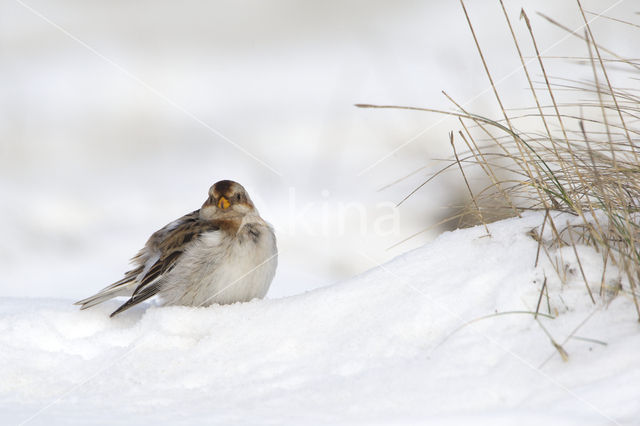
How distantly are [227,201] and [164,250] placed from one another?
435 mm

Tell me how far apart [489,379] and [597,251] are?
767 millimetres

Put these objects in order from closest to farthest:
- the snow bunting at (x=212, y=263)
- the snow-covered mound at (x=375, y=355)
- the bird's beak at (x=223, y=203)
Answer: the snow-covered mound at (x=375, y=355), the snow bunting at (x=212, y=263), the bird's beak at (x=223, y=203)

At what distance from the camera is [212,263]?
361 centimetres

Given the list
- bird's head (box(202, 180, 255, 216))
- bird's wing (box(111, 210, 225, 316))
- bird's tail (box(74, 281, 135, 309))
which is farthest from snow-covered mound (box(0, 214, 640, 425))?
bird's head (box(202, 180, 255, 216))

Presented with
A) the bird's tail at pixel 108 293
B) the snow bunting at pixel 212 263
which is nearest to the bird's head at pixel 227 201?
the snow bunting at pixel 212 263

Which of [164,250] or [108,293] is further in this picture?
[164,250]

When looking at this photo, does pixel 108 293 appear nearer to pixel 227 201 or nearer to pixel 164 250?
pixel 164 250

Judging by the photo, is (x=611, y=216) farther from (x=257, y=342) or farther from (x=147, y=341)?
(x=147, y=341)

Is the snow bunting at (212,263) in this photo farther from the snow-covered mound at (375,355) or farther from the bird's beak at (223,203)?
the snow-covered mound at (375,355)

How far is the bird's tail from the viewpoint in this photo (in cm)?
361

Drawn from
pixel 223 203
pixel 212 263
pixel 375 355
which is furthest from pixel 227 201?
pixel 375 355

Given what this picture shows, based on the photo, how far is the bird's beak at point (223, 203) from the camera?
3871 mm

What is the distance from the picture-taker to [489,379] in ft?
7.22

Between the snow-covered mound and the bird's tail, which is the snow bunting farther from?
the snow-covered mound
